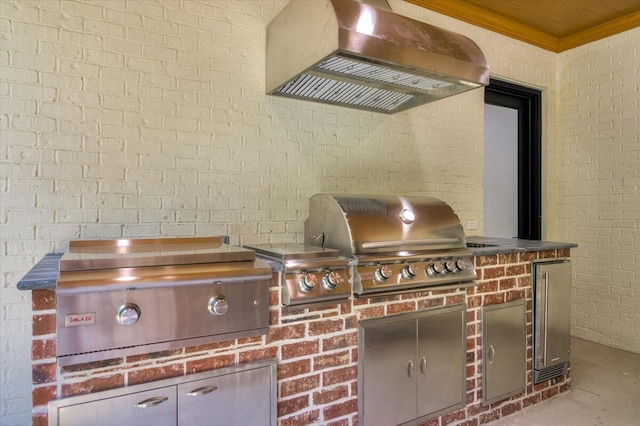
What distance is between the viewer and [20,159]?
2.07 meters

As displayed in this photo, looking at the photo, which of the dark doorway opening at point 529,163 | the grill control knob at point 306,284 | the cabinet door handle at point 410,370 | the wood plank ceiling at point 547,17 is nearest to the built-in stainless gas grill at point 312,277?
the grill control knob at point 306,284

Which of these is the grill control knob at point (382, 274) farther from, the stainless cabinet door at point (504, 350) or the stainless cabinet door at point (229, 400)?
the stainless cabinet door at point (504, 350)

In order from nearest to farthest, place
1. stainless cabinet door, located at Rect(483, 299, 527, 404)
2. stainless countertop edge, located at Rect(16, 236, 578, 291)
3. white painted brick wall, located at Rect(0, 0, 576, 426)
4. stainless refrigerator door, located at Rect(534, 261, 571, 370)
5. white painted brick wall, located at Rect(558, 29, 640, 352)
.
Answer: stainless countertop edge, located at Rect(16, 236, 578, 291)
white painted brick wall, located at Rect(0, 0, 576, 426)
stainless cabinet door, located at Rect(483, 299, 527, 404)
stainless refrigerator door, located at Rect(534, 261, 571, 370)
white painted brick wall, located at Rect(558, 29, 640, 352)

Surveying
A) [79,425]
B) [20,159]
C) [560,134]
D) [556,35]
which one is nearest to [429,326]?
[79,425]

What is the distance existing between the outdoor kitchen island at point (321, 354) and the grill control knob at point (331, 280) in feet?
0.38

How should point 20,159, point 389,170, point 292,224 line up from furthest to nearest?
point 389,170, point 292,224, point 20,159

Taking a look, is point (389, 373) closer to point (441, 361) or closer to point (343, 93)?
point (441, 361)

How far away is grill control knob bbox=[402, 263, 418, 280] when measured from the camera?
2229 mm

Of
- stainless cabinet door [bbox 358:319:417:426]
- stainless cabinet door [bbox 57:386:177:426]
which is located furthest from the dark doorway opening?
stainless cabinet door [bbox 57:386:177:426]

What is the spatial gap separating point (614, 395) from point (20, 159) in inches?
162

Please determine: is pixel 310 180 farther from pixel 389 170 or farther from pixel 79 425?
pixel 79 425

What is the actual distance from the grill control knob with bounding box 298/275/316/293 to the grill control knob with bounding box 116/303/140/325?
706 mm

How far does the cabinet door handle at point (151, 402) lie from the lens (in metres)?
1.50

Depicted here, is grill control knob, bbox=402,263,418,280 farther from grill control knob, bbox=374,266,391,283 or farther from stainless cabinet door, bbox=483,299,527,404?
stainless cabinet door, bbox=483,299,527,404
